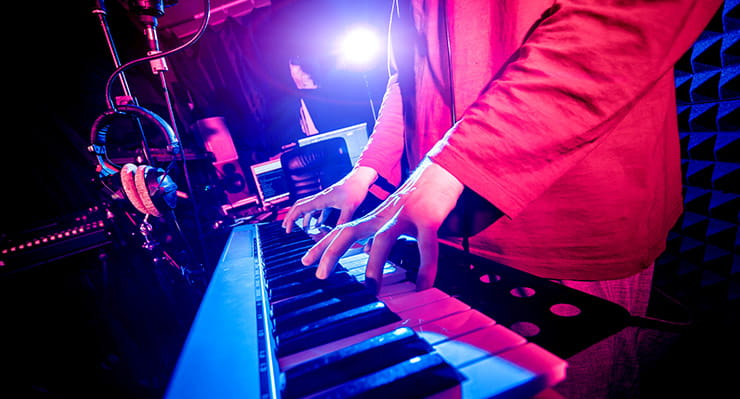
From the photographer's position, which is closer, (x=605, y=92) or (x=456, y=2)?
(x=605, y=92)

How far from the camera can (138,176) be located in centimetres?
111

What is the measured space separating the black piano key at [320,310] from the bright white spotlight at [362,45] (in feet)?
15.4

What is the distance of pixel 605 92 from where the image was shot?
517mm

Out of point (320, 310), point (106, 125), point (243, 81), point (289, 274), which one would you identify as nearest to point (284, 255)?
point (289, 274)

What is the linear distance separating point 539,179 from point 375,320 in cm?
46

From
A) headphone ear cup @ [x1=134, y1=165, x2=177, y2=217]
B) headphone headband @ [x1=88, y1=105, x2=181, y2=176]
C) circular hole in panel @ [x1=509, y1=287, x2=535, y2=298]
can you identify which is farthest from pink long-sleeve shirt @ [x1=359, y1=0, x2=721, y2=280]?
headphone headband @ [x1=88, y1=105, x2=181, y2=176]

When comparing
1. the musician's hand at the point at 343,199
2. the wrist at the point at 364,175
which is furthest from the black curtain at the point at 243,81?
the wrist at the point at 364,175

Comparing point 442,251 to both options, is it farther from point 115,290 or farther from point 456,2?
point 115,290

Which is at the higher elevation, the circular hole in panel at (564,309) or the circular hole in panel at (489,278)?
the circular hole in panel at (564,309)

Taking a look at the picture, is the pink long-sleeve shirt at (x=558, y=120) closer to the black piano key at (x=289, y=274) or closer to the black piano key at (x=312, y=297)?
Answer: the black piano key at (x=312, y=297)

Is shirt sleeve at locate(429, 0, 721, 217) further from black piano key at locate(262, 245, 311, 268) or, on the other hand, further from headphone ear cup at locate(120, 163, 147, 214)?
headphone ear cup at locate(120, 163, 147, 214)

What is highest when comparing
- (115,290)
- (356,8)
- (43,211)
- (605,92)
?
(356,8)

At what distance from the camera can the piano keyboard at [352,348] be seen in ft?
1.26

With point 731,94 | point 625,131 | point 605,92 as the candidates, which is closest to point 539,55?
point 605,92
